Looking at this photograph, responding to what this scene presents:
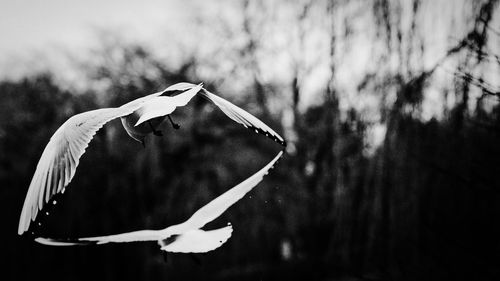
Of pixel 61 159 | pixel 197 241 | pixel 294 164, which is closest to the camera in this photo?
pixel 197 241

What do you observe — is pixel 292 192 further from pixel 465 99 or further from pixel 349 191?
pixel 465 99

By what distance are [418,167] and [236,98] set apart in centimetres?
773

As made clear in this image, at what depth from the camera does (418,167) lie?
1990mm

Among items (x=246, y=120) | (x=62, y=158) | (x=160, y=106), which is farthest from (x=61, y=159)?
(x=246, y=120)

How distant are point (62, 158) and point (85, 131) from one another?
0.09 meters

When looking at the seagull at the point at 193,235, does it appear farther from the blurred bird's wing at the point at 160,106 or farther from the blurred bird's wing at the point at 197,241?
the blurred bird's wing at the point at 160,106

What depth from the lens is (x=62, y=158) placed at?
1070mm

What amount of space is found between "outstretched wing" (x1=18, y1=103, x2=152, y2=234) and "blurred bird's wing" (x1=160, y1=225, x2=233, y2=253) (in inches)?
10.1

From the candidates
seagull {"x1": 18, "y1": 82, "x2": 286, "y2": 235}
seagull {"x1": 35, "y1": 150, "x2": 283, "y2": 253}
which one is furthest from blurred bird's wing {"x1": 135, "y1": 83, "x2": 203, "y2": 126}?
seagull {"x1": 35, "y1": 150, "x2": 283, "y2": 253}

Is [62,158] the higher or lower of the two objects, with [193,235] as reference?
higher

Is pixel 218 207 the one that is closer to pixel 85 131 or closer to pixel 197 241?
pixel 197 241

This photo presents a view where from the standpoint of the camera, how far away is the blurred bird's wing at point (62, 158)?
0.92 m

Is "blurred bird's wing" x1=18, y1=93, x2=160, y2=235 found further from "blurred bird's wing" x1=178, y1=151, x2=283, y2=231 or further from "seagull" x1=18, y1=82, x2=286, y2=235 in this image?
"blurred bird's wing" x1=178, y1=151, x2=283, y2=231

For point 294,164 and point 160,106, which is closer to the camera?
point 160,106
